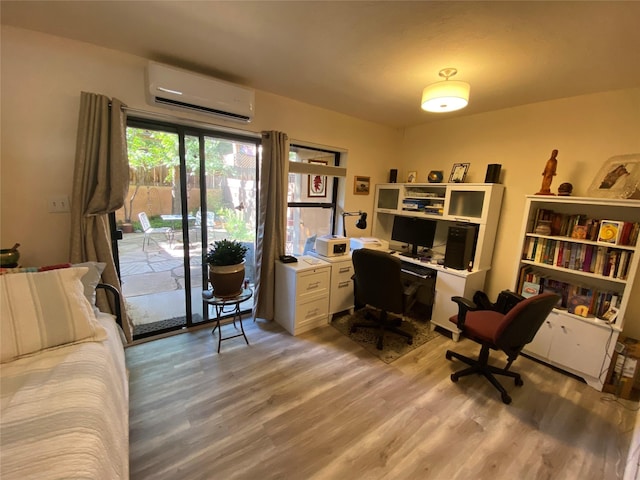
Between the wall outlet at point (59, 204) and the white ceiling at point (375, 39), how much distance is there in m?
1.10

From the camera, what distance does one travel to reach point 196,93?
2107mm

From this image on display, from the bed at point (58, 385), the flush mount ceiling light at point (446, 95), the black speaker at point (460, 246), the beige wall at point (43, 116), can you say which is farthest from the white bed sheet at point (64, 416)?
the black speaker at point (460, 246)

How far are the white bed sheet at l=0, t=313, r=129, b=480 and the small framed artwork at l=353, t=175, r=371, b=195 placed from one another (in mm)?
3004

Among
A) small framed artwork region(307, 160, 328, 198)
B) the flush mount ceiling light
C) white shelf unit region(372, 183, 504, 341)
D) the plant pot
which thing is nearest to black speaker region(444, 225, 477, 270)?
white shelf unit region(372, 183, 504, 341)

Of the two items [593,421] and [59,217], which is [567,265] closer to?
[593,421]

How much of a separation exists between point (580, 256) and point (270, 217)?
281 cm

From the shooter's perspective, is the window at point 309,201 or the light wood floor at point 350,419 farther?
the window at point 309,201

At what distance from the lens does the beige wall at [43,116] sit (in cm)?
176

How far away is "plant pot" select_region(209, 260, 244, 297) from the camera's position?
2215 mm

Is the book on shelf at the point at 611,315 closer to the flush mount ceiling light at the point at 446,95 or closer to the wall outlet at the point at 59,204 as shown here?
the flush mount ceiling light at the point at 446,95

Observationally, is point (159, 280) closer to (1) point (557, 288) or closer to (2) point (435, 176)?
(2) point (435, 176)

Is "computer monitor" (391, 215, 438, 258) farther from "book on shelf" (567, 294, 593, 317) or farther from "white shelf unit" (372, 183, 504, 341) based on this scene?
"book on shelf" (567, 294, 593, 317)

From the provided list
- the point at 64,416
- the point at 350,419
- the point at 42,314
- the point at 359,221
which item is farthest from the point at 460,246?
the point at 42,314

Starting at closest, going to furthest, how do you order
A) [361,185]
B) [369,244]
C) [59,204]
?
[59,204] < [369,244] < [361,185]
